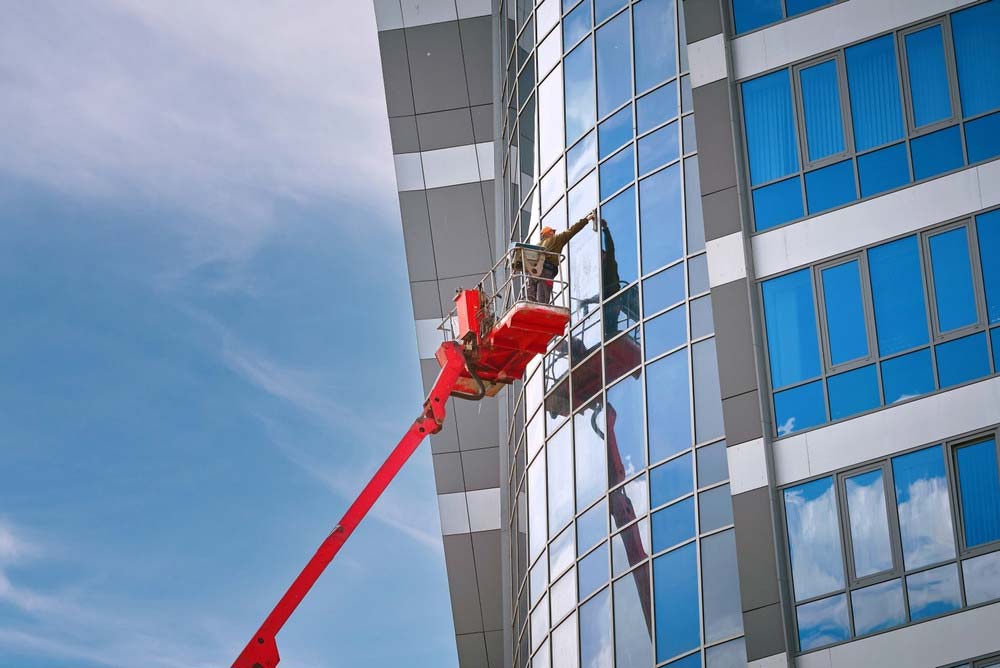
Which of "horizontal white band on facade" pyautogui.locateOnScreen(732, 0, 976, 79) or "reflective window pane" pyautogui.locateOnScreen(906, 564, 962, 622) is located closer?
"reflective window pane" pyautogui.locateOnScreen(906, 564, 962, 622)

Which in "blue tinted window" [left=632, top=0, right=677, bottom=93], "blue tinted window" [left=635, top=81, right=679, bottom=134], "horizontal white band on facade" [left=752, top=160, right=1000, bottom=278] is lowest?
"horizontal white band on facade" [left=752, top=160, right=1000, bottom=278]

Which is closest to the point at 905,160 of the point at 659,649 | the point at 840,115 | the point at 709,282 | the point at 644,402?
the point at 840,115

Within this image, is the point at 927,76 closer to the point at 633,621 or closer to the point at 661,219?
the point at 661,219

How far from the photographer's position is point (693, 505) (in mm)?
25375

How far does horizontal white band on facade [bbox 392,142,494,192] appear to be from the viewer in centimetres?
4269

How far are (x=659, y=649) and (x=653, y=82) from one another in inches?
446

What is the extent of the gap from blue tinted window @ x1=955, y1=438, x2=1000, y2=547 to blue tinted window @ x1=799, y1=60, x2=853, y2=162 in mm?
5793

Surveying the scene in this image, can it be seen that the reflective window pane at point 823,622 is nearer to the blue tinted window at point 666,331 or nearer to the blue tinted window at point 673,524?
the blue tinted window at point 673,524

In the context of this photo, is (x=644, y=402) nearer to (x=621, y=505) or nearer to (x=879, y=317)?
(x=621, y=505)

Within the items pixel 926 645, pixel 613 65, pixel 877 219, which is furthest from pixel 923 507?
pixel 613 65

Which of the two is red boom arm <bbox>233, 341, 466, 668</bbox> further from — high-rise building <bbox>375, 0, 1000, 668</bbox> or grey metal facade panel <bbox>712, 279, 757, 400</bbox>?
grey metal facade panel <bbox>712, 279, 757, 400</bbox>

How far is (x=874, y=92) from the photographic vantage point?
24297mm

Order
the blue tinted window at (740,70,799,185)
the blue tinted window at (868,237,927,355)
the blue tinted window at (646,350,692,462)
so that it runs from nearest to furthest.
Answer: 1. the blue tinted window at (868,237,927,355)
2. the blue tinted window at (740,70,799,185)
3. the blue tinted window at (646,350,692,462)

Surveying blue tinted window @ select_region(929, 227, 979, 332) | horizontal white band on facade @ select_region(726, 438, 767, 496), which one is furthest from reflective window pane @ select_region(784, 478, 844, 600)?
blue tinted window @ select_region(929, 227, 979, 332)
